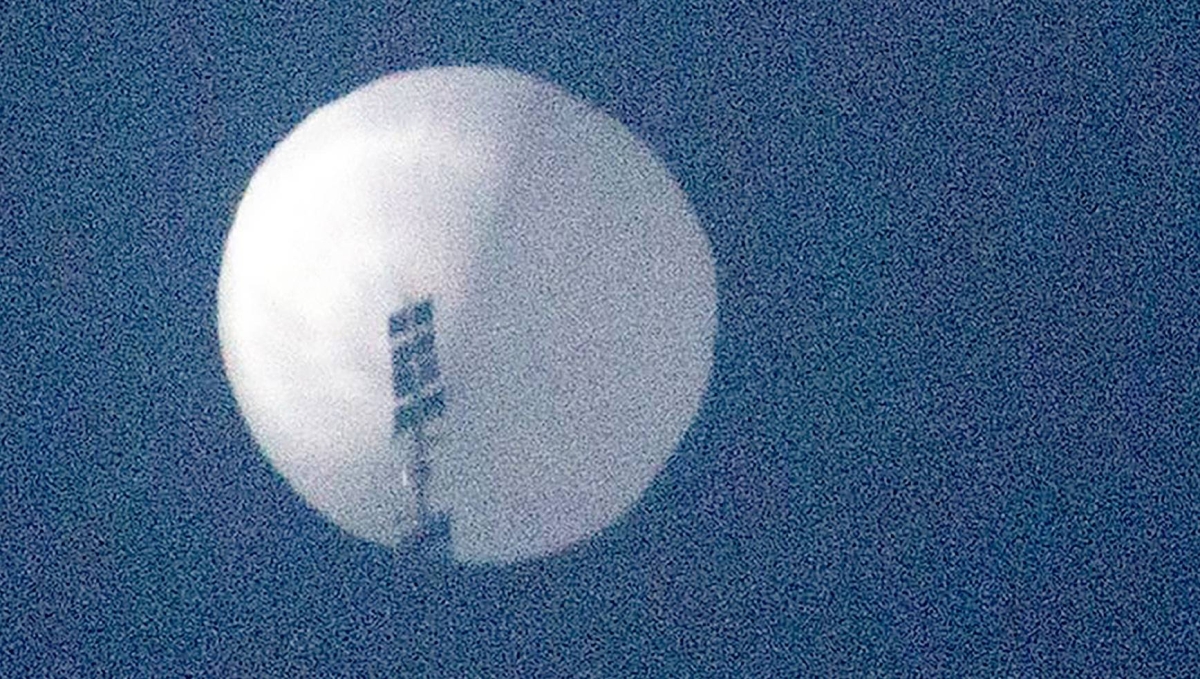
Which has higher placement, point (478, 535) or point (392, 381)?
point (392, 381)

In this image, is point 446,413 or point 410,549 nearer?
point 410,549

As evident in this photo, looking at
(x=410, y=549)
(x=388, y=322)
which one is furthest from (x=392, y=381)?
(x=410, y=549)

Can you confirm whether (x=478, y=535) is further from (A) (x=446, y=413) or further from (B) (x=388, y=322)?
(B) (x=388, y=322)

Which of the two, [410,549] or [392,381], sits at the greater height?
[392,381]

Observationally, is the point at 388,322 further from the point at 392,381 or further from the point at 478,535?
the point at 478,535

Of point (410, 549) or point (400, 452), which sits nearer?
point (410, 549)

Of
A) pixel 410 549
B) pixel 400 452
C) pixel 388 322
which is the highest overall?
pixel 388 322
